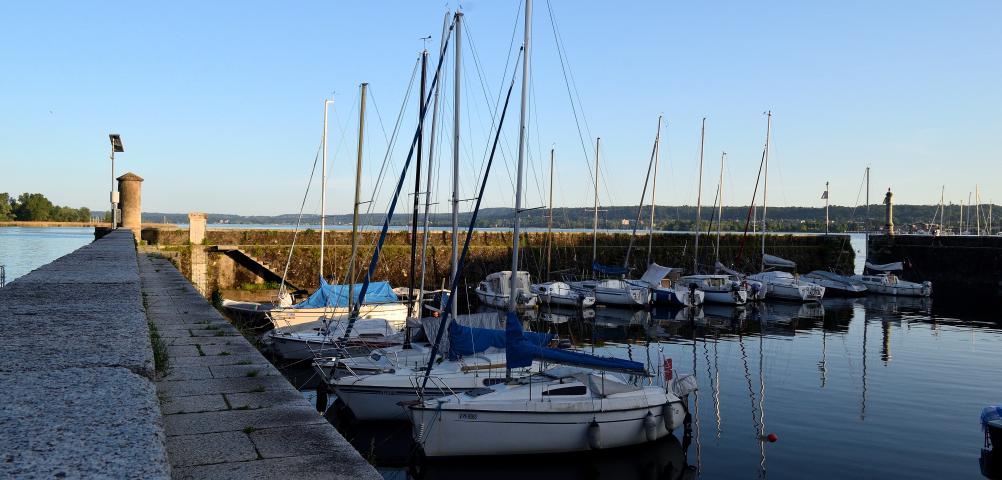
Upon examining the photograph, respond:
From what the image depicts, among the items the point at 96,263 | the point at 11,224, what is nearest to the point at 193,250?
the point at 96,263

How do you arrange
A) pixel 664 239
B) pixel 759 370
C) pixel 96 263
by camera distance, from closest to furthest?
1. pixel 96 263
2. pixel 759 370
3. pixel 664 239

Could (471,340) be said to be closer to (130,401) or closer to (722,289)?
(130,401)

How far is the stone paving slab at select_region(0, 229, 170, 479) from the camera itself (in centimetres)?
277

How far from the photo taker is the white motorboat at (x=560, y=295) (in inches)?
1650

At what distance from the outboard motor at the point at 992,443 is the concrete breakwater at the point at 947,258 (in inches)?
1910

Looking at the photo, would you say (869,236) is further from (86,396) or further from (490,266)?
(86,396)

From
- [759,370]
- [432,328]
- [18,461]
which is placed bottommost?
[759,370]

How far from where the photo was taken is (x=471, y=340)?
1645 centimetres

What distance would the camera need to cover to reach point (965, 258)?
205ft

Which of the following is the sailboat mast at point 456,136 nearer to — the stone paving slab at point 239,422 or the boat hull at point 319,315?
the boat hull at point 319,315

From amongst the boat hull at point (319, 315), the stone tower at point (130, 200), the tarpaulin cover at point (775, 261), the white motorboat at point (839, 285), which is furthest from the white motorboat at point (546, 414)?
the tarpaulin cover at point (775, 261)

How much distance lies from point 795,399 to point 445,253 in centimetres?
3208

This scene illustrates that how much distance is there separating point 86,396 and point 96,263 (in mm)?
9742

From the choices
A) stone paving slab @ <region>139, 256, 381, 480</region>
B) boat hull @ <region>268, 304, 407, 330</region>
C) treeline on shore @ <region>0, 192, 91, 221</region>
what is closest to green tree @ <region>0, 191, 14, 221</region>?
treeline on shore @ <region>0, 192, 91, 221</region>
